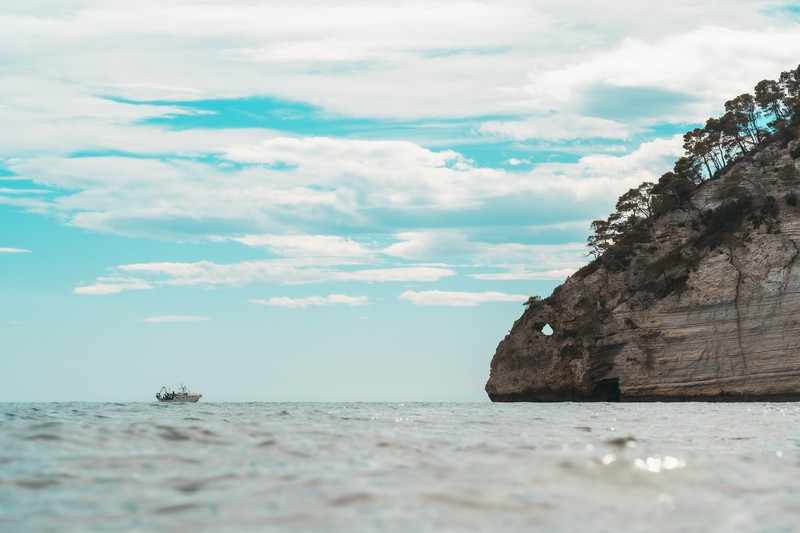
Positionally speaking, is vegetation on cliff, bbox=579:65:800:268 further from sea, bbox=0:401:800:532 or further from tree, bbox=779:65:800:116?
sea, bbox=0:401:800:532

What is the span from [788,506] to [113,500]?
8573 mm

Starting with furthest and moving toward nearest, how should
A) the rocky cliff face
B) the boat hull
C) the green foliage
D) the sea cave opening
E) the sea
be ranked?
the boat hull, the sea cave opening, the green foliage, the rocky cliff face, the sea

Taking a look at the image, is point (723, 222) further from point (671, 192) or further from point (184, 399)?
point (184, 399)

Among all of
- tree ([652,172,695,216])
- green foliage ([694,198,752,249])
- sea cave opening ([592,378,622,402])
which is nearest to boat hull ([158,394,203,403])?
sea cave opening ([592,378,622,402])

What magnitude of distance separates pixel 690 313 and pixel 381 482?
64463 mm

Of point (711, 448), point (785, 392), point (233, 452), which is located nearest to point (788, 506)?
point (711, 448)

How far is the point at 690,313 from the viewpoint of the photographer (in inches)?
2832

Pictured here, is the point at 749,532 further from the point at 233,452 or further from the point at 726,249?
the point at 726,249

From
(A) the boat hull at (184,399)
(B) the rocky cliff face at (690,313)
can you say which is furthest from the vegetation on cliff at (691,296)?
(A) the boat hull at (184,399)

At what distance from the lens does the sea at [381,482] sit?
9.67 meters

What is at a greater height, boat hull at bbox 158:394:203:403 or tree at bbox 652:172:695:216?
tree at bbox 652:172:695:216

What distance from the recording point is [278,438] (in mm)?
19156

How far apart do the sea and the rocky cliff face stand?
51175 mm

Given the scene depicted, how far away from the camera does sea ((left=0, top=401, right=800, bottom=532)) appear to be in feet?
31.7
